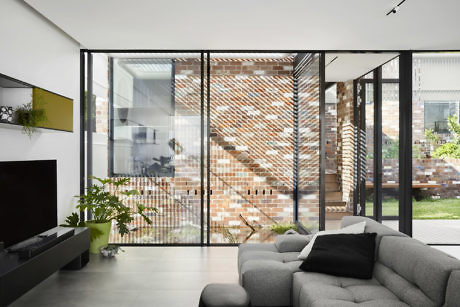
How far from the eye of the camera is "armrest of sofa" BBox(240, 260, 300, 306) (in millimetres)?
2709

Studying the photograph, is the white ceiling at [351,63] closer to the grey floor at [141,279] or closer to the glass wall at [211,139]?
the glass wall at [211,139]

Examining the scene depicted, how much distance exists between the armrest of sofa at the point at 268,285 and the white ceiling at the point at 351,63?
11.0 ft

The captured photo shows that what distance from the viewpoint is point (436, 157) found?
4.89 meters

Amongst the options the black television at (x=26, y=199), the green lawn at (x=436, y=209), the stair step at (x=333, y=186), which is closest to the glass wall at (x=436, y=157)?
the green lawn at (x=436, y=209)

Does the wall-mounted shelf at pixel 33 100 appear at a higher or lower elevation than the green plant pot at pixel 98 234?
higher

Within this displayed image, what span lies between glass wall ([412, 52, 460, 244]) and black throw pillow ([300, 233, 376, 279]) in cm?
265

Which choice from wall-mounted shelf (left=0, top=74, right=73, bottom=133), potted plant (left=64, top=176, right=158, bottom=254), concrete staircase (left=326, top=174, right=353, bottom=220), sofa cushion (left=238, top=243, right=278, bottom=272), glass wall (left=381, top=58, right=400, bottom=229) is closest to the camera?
wall-mounted shelf (left=0, top=74, right=73, bottom=133)

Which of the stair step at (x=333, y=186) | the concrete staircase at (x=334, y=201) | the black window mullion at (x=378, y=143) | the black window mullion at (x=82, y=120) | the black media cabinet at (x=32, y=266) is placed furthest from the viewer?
the stair step at (x=333, y=186)

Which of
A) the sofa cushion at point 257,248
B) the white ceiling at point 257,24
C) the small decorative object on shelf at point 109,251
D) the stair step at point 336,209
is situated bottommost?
the small decorative object on shelf at point 109,251

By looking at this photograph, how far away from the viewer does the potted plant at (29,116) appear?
9.95ft

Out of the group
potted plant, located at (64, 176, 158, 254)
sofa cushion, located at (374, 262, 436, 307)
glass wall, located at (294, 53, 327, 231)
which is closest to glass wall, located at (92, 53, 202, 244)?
potted plant, located at (64, 176, 158, 254)

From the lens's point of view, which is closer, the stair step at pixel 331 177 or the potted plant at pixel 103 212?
the potted plant at pixel 103 212

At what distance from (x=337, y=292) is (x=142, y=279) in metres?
2.04

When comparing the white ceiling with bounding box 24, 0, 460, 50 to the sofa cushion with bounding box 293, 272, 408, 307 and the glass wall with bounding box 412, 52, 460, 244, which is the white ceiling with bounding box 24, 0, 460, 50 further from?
the sofa cushion with bounding box 293, 272, 408, 307
